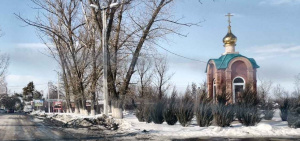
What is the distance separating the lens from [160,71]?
177 feet

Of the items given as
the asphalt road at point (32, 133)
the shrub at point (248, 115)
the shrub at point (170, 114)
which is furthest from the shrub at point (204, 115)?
the asphalt road at point (32, 133)

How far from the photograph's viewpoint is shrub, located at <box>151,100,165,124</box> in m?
19.9

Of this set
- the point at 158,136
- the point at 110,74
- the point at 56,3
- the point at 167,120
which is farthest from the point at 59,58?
the point at 158,136

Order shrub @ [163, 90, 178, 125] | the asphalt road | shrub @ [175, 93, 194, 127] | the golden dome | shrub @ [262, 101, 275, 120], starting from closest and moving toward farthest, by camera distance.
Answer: the asphalt road, shrub @ [175, 93, 194, 127], shrub @ [163, 90, 178, 125], shrub @ [262, 101, 275, 120], the golden dome

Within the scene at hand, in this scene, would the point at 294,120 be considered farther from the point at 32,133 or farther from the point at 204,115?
the point at 32,133

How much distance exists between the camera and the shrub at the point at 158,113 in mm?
19875

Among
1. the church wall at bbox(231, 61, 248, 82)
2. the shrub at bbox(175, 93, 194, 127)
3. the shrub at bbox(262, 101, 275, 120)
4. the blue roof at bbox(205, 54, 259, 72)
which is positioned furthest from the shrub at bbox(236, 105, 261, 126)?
the church wall at bbox(231, 61, 248, 82)

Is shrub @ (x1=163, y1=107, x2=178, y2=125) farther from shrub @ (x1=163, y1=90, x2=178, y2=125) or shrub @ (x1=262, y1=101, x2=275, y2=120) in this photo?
shrub @ (x1=262, y1=101, x2=275, y2=120)

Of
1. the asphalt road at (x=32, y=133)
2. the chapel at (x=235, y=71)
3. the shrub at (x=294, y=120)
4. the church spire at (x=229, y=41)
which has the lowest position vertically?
the asphalt road at (x=32, y=133)

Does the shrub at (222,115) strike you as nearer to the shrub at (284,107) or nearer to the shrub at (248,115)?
the shrub at (248,115)

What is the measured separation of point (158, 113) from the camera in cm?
1991

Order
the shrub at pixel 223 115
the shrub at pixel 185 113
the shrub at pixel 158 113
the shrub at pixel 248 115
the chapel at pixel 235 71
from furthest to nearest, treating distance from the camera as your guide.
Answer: the chapel at pixel 235 71 → the shrub at pixel 158 113 → the shrub at pixel 248 115 → the shrub at pixel 185 113 → the shrub at pixel 223 115

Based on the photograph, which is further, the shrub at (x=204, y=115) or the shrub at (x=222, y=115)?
the shrub at (x=204, y=115)

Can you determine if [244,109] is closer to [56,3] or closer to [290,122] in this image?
[290,122]
